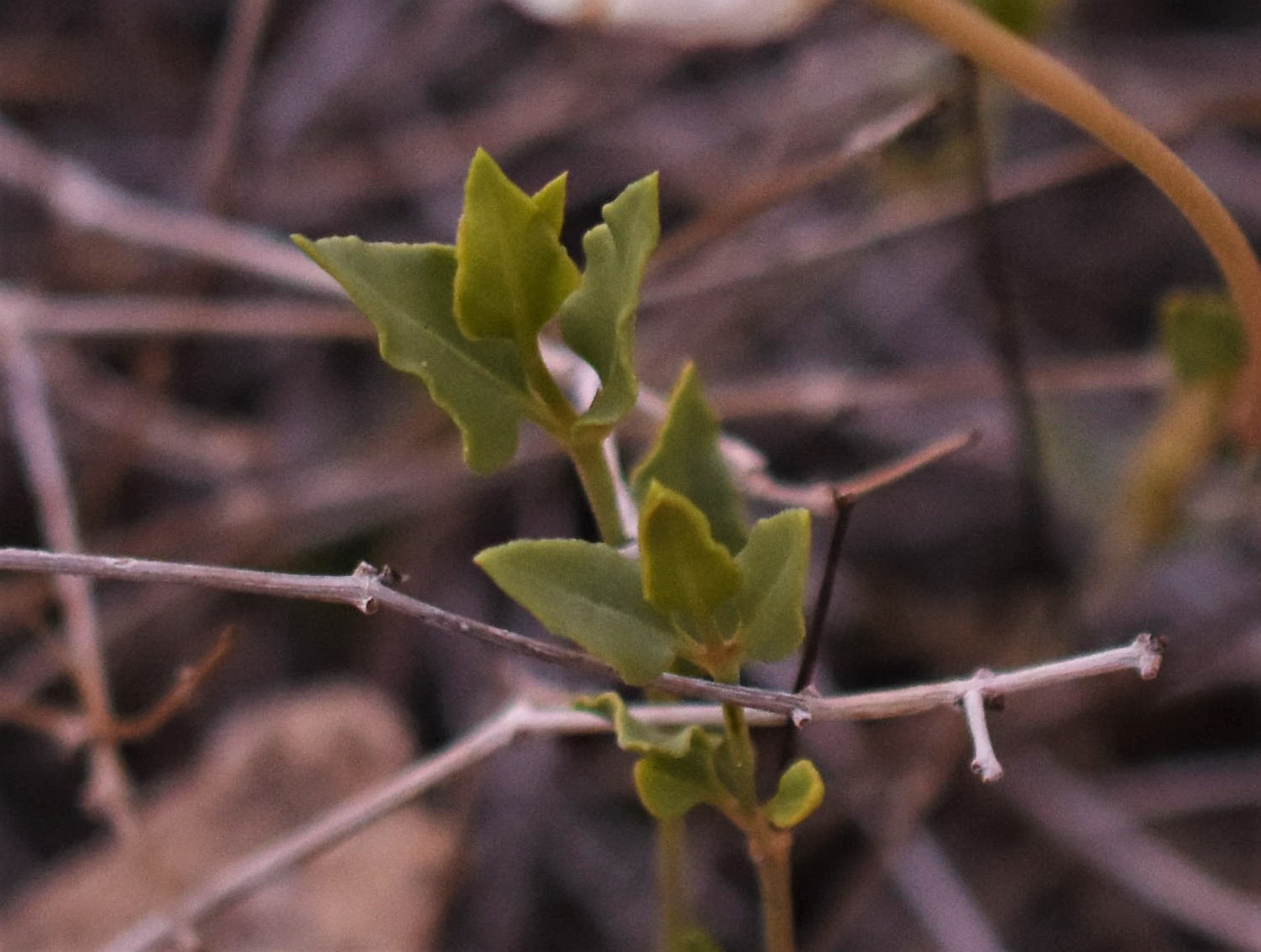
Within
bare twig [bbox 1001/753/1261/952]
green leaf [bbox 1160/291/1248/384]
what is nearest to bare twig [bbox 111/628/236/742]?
green leaf [bbox 1160/291/1248/384]

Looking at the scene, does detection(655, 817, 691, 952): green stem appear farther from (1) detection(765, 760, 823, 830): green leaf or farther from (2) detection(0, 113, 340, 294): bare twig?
(2) detection(0, 113, 340, 294): bare twig

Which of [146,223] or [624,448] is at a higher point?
[146,223]

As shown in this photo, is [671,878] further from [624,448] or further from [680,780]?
[624,448]

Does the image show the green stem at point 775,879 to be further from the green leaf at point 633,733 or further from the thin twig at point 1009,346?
the thin twig at point 1009,346

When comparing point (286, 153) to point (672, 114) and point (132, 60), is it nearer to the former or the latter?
point (132, 60)

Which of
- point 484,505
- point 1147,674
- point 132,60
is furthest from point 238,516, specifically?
point 1147,674

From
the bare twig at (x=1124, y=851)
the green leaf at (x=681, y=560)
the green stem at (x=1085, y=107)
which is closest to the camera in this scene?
the green leaf at (x=681, y=560)

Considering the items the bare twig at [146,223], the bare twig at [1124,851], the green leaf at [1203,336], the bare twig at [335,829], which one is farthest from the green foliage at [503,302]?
the bare twig at [1124,851]

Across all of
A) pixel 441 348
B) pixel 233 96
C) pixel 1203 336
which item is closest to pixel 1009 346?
pixel 1203 336
